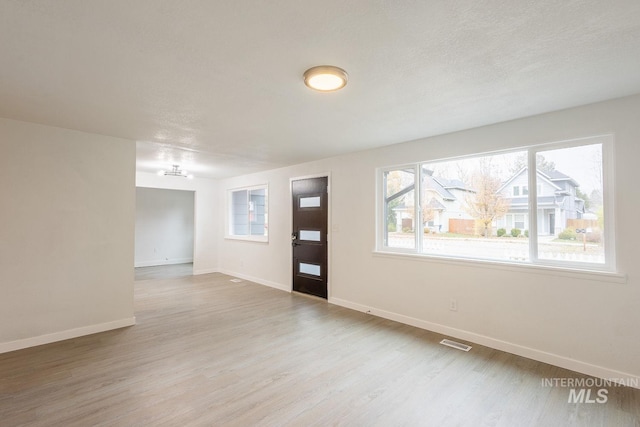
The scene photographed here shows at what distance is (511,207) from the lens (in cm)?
320

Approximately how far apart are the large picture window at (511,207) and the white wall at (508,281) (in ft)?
0.43

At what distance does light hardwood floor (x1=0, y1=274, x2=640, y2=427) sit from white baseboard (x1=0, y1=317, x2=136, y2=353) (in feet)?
0.43

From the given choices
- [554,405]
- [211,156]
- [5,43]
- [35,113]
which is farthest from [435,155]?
[35,113]

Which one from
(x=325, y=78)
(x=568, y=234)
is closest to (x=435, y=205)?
(x=568, y=234)

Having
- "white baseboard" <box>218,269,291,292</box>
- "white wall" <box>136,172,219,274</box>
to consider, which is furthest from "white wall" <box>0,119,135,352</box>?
"white wall" <box>136,172,219,274</box>

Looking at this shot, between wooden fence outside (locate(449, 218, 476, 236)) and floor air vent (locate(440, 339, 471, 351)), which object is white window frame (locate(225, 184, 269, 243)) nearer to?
wooden fence outside (locate(449, 218, 476, 236))

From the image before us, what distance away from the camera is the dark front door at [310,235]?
5.12 m

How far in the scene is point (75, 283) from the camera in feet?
11.5

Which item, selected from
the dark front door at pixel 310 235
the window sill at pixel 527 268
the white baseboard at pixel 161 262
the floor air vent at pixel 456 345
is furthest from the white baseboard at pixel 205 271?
the floor air vent at pixel 456 345

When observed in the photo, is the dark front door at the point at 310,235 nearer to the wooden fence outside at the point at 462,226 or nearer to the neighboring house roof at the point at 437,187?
the neighboring house roof at the point at 437,187

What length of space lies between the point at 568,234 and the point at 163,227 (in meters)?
9.18

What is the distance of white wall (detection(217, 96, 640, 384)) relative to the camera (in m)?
2.51

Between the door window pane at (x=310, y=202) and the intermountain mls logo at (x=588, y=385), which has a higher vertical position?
the door window pane at (x=310, y=202)

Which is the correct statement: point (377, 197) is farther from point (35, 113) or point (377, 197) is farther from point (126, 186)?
point (35, 113)
